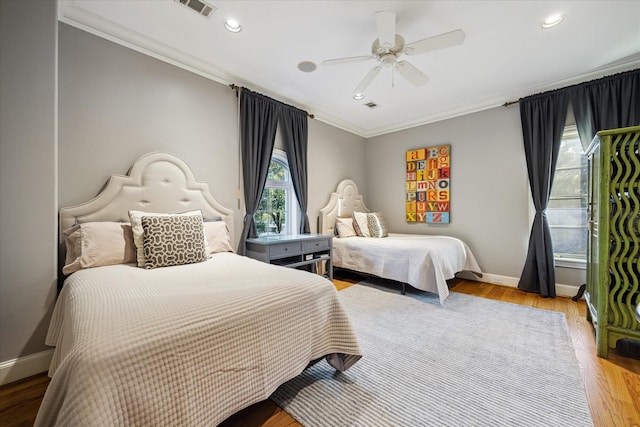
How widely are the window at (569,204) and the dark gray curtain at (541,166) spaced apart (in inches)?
8.5

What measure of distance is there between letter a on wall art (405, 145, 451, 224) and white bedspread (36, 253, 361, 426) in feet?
10.9

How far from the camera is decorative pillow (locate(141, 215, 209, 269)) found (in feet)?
6.27

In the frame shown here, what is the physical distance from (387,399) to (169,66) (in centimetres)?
336

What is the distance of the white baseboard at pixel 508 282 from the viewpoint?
3.21 metres

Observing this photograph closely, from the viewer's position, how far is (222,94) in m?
3.02

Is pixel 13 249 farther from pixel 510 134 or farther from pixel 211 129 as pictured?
pixel 510 134

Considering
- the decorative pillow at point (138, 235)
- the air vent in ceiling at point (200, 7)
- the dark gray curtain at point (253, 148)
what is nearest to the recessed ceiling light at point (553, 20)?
the air vent in ceiling at point (200, 7)

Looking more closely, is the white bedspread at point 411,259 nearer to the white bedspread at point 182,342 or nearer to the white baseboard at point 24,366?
the white bedspread at point 182,342

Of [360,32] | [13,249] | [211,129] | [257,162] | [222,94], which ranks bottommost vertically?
[13,249]

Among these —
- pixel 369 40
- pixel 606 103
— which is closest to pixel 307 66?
pixel 369 40

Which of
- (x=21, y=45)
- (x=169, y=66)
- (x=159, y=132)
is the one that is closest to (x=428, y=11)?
(x=169, y=66)

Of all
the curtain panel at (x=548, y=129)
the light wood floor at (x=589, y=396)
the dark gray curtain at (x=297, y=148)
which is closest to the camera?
the light wood floor at (x=589, y=396)

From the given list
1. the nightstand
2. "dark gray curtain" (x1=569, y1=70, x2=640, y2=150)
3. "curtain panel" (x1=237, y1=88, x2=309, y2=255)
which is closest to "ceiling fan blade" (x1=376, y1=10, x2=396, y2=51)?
"curtain panel" (x1=237, y1=88, x2=309, y2=255)

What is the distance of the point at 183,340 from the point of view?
0.97 meters
